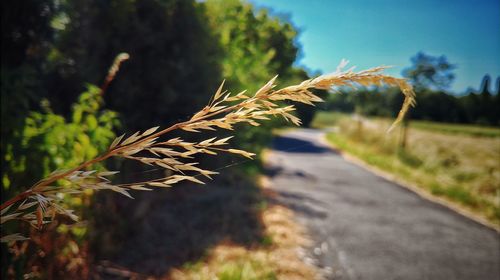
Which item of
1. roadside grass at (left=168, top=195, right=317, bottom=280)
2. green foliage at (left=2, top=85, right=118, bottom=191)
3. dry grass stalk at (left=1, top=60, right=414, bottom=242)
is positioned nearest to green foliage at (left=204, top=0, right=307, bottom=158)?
roadside grass at (left=168, top=195, right=317, bottom=280)

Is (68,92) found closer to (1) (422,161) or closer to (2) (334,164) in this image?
(2) (334,164)

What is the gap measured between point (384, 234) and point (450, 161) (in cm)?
793

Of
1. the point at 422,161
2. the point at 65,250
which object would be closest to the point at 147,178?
the point at 65,250

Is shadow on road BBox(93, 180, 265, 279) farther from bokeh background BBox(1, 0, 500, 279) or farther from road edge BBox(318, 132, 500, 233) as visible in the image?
road edge BBox(318, 132, 500, 233)

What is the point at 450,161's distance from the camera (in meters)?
12.0

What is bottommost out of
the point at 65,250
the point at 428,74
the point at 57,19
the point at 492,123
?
the point at 65,250

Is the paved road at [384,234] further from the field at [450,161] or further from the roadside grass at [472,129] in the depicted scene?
the roadside grass at [472,129]

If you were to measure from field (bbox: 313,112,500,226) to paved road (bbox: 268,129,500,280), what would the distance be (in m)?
0.95

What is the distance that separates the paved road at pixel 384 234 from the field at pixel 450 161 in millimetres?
952

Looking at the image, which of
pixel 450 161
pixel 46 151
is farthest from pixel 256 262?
pixel 450 161

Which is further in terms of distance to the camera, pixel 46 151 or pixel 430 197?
pixel 430 197

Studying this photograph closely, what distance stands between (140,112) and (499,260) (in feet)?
21.9

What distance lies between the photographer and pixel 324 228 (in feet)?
20.5

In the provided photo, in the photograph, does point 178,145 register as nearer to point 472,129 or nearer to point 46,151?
point 46,151
